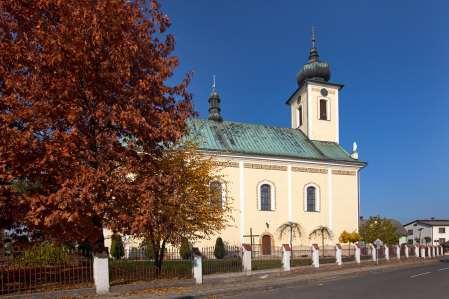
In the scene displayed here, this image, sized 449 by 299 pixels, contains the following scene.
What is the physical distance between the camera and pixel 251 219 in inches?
1403

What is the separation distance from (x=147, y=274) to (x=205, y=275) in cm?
340

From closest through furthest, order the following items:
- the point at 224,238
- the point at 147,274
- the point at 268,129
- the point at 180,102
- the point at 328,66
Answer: the point at 180,102
the point at 147,274
the point at 224,238
the point at 268,129
the point at 328,66

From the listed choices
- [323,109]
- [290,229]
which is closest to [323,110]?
[323,109]

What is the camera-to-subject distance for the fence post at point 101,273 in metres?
13.7

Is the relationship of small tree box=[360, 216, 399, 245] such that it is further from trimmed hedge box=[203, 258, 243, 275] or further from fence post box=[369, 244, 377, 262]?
trimmed hedge box=[203, 258, 243, 275]

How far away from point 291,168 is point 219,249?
10245mm

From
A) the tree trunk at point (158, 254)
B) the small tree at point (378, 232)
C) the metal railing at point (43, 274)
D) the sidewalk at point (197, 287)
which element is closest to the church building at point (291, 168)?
the small tree at point (378, 232)

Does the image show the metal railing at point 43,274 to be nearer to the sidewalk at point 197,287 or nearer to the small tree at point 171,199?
the sidewalk at point 197,287

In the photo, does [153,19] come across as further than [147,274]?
No

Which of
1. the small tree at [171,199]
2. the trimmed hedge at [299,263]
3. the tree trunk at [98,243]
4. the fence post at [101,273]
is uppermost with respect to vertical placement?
the small tree at [171,199]

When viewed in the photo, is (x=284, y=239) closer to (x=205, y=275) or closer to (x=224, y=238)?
(x=224, y=238)

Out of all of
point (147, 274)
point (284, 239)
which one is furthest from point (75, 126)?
point (284, 239)

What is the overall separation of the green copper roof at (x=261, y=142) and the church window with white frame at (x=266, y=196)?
8.16 feet

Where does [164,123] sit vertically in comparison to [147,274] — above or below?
above
